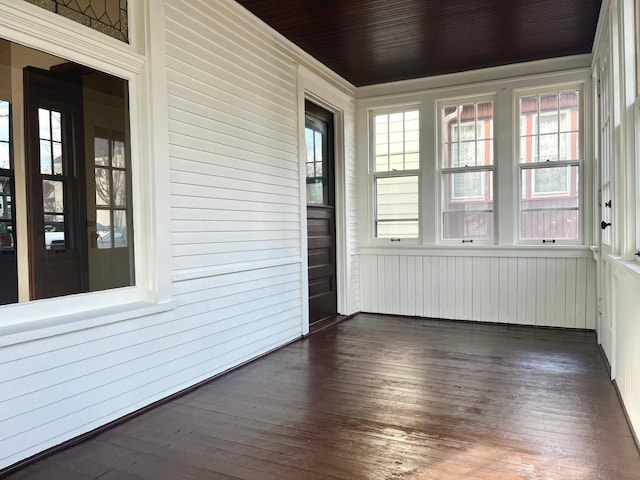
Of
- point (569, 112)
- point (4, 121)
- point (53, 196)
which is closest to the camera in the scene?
point (4, 121)

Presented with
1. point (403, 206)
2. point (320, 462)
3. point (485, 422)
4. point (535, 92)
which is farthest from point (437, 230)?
point (320, 462)

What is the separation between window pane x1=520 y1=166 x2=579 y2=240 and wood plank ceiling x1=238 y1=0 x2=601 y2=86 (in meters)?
1.28

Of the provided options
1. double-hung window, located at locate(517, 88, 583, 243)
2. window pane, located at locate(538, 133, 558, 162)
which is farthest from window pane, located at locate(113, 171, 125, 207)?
window pane, located at locate(538, 133, 558, 162)

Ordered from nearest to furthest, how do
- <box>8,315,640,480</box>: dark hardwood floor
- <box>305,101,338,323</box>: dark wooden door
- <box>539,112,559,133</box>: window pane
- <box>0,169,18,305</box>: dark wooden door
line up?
<box>8,315,640,480</box>: dark hardwood floor, <box>0,169,18,305</box>: dark wooden door, <box>539,112,559,133</box>: window pane, <box>305,101,338,323</box>: dark wooden door

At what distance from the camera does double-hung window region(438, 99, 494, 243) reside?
5.34 metres

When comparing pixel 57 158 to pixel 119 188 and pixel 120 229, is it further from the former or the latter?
pixel 120 229

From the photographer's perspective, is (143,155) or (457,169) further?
(457,169)

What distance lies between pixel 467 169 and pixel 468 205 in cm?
43

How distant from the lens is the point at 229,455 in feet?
7.66

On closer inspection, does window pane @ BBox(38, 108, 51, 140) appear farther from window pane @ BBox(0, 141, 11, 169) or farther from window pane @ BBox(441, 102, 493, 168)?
window pane @ BBox(441, 102, 493, 168)

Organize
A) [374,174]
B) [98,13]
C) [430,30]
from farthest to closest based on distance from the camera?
[374,174]
[430,30]
[98,13]

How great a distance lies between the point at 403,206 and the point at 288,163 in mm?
1912

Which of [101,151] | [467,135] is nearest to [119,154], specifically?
[101,151]

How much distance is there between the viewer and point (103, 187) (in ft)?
9.33
